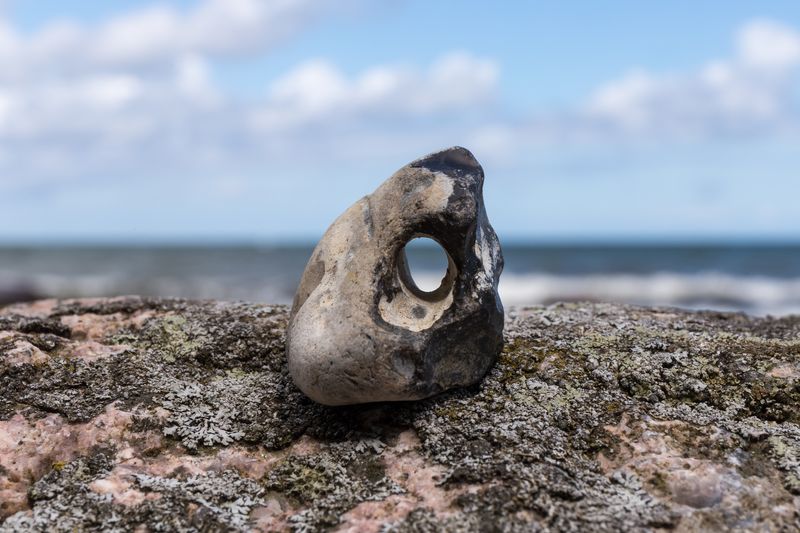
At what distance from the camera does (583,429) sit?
4.21 metres

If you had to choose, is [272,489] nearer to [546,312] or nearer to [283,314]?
[283,314]

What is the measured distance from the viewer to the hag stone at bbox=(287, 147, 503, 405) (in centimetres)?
425

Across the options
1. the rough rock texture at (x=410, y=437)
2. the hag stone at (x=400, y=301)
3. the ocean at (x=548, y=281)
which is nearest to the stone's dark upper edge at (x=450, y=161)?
the hag stone at (x=400, y=301)

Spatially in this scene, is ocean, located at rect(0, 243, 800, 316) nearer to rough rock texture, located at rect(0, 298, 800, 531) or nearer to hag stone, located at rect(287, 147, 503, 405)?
rough rock texture, located at rect(0, 298, 800, 531)

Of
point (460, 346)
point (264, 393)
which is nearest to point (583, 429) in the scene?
point (460, 346)

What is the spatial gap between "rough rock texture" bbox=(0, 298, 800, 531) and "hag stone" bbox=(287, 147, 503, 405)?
28 cm

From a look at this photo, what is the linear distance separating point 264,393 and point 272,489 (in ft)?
2.90

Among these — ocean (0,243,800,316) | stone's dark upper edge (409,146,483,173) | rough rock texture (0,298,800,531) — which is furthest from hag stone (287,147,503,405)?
ocean (0,243,800,316)

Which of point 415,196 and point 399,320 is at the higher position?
point 415,196

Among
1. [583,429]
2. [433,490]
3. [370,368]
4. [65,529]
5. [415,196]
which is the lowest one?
[65,529]

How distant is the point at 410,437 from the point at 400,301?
87 centimetres

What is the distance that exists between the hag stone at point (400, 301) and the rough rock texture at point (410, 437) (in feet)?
0.91

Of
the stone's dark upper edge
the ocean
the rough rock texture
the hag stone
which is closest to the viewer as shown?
the rough rock texture

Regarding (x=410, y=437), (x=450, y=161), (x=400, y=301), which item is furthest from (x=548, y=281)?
(x=410, y=437)
